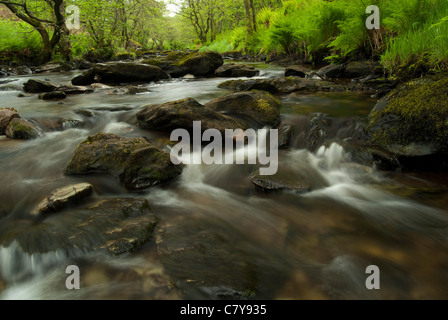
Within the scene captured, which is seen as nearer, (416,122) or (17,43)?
(416,122)

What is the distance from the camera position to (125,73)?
9.52 m

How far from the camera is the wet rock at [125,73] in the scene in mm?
9289

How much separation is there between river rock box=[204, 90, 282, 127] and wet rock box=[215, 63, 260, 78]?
521 cm

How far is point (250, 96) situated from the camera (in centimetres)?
503

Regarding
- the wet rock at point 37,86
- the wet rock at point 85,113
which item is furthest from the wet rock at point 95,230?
the wet rock at point 37,86

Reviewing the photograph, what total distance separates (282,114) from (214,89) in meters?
3.70

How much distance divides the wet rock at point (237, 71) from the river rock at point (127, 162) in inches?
293

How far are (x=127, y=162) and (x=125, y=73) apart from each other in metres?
7.36

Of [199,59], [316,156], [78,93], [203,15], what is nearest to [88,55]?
[199,59]

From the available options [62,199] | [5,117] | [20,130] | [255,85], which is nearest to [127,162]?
[62,199]

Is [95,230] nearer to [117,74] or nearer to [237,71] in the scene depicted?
[117,74]

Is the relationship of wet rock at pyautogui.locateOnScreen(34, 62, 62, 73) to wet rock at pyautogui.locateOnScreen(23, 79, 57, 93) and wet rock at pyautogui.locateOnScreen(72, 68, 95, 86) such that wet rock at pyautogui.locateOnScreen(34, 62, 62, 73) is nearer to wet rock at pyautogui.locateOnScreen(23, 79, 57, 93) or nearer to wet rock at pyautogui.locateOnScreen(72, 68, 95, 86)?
wet rock at pyautogui.locateOnScreen(72, 68, 95, 86)

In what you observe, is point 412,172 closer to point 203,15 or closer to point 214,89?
point 214,89

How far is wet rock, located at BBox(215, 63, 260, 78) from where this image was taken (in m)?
10.1
